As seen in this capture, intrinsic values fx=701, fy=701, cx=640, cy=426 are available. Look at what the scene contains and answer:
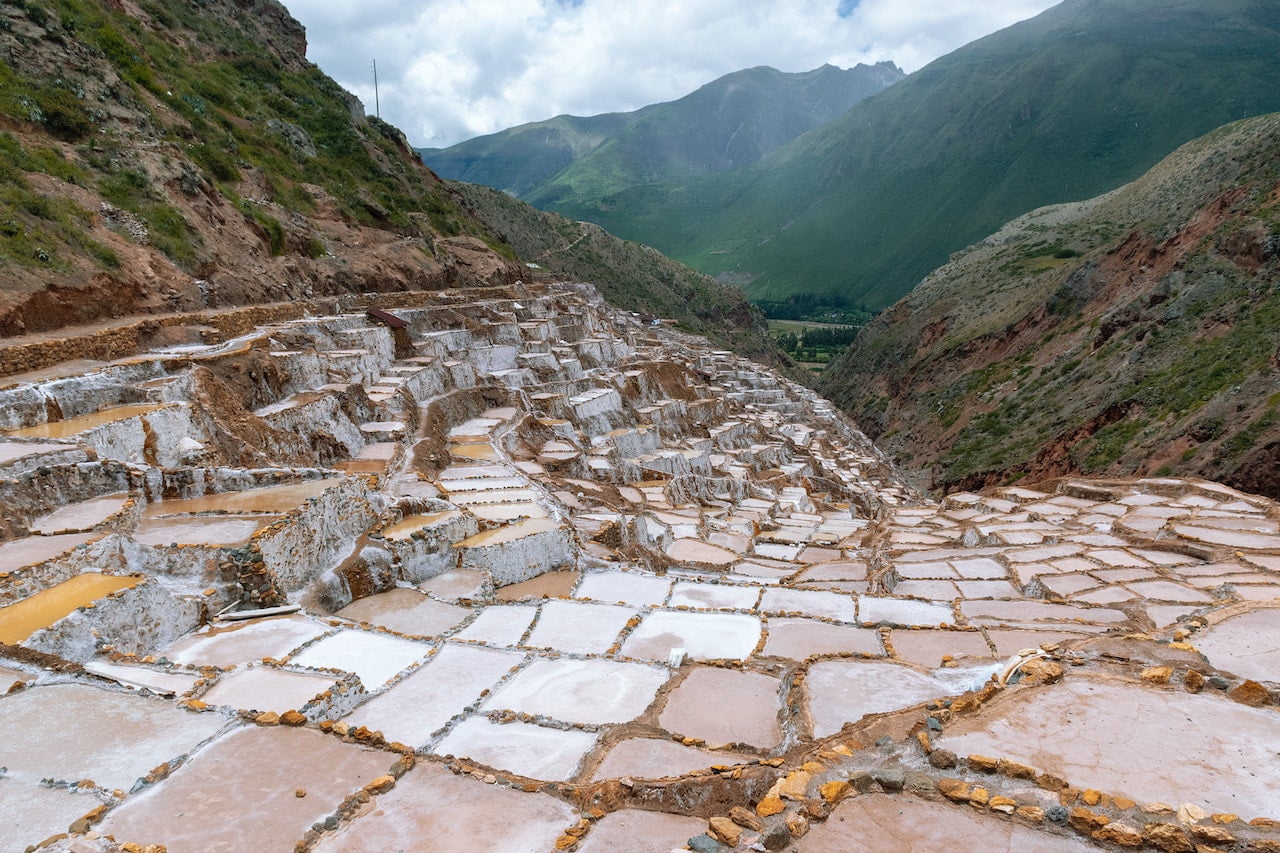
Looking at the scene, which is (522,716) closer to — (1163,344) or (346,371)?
(346,371)

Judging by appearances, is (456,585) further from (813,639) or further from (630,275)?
(630,275)

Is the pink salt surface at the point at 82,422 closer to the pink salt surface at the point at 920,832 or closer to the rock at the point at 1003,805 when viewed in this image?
the pink salt surface at the point at 920,832

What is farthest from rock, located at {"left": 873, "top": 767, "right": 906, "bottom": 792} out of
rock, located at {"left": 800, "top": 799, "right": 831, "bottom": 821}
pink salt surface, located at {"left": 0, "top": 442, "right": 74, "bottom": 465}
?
pink salt surface, located at {"left": 0, "top": 442, "right": 74, "bottom": 465}

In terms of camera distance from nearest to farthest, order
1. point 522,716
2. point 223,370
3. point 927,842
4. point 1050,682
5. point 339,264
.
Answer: point 927,842 < point 1050,682 < point 522,716 < point 223,370 < point 339,264

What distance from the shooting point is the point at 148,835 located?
4652 millimetres

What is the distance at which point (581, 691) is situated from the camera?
6.88 m

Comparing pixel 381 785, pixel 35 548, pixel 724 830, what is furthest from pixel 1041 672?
pixel 35 548

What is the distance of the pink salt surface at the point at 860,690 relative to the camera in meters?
6.11

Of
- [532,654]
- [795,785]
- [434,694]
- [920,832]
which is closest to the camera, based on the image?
[920,832]

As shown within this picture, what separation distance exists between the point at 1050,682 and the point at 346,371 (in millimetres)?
17736

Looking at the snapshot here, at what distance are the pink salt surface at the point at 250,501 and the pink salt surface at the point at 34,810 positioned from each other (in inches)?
208

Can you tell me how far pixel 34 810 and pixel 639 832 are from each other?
4.14 m

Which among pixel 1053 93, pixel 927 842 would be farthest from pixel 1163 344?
pixel 1053 93

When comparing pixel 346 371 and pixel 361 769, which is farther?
pixel 346 371
